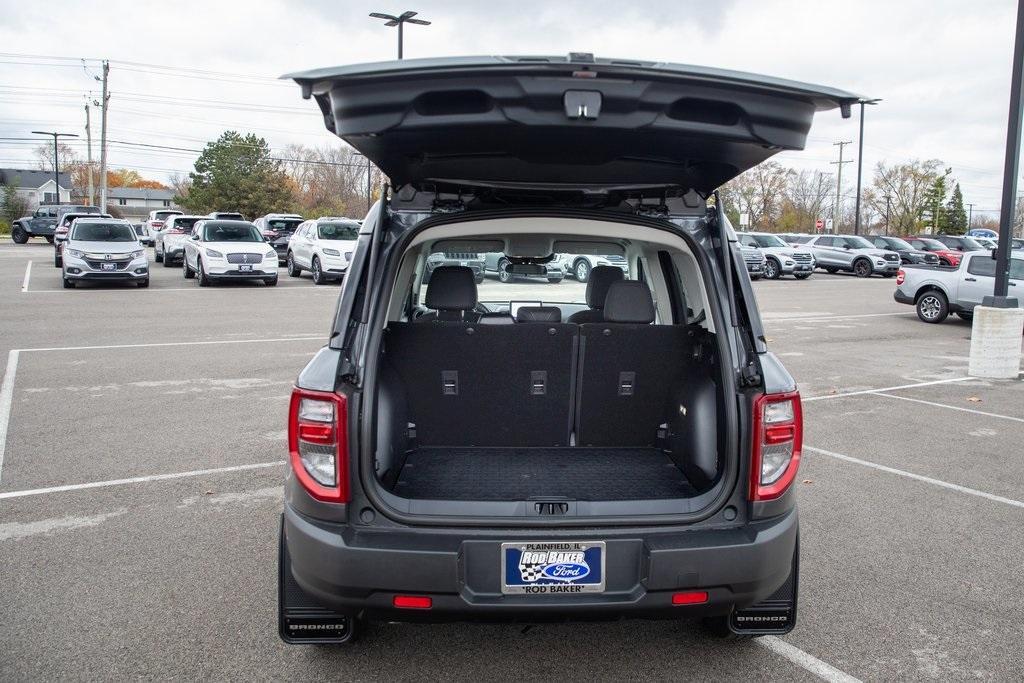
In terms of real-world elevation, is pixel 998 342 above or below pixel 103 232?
below

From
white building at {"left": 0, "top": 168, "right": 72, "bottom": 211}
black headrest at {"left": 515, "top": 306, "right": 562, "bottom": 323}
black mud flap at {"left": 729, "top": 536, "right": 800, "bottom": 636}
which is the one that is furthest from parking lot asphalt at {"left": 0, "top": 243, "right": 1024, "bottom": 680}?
white building at {"left": 0, "top": 168, "right": 72, "bottom": 211}

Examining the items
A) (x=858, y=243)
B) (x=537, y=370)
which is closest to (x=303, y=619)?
(x=537, y=370)

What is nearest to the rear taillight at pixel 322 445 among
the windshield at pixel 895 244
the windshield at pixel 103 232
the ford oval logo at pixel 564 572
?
the ford oval logo at pixel 564 572

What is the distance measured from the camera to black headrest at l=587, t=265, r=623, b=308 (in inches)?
179

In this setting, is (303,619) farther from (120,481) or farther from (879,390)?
(879,390)

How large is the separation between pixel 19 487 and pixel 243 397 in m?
2.99

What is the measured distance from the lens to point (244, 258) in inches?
859

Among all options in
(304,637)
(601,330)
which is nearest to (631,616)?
(304,637)

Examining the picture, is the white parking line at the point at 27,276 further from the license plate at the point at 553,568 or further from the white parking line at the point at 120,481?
the license plate at the point at 553,568

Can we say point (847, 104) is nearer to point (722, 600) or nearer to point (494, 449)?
point (722, 600)

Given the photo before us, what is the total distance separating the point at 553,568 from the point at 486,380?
1.32 meters

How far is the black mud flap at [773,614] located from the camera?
3.15m

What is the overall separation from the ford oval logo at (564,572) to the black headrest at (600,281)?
2107 millimetres

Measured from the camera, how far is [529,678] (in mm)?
3139
